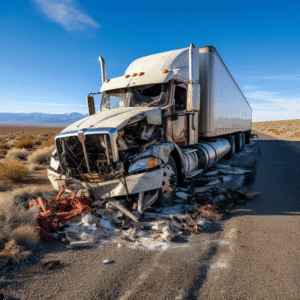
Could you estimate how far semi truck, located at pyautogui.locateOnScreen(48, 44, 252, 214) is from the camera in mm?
4273

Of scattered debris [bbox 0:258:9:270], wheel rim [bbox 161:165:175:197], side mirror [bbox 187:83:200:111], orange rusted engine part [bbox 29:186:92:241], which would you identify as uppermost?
side mirror [bbox 187:83:200:111]

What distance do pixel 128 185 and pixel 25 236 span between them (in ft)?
5.92

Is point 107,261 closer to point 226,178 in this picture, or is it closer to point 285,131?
point 226,178

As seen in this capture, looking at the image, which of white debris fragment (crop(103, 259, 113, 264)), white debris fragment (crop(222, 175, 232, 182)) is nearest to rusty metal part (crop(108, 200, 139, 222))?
white debris fragment (crop(103, 259, 113, 264))

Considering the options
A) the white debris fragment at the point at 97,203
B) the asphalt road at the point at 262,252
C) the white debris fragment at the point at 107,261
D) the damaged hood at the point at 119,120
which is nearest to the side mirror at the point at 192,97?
the damaged hood at the point at 119,120

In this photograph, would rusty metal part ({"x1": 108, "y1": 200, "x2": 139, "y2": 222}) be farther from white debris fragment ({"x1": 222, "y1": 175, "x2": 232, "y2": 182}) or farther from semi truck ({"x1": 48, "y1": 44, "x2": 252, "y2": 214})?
white debris fragment ({"x1": 222, "y1": 175, "x2": 232, "y2": 182})

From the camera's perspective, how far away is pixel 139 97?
235 inches

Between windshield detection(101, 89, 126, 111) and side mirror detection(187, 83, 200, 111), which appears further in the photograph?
windshield detection(101, 89, 126, 111)

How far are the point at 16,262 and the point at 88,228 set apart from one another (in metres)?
1.17

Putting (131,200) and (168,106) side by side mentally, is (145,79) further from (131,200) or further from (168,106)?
(131,200)

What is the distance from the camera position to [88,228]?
Result: 3.90 metres

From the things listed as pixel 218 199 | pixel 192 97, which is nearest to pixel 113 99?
pixel 192 97

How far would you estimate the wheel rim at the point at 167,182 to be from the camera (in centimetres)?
493

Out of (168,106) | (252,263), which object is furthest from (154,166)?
(252,263)
